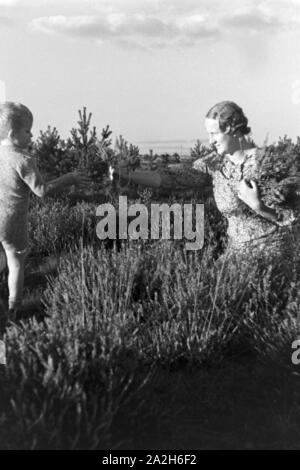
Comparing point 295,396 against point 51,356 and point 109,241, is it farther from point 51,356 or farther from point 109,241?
point 109,241

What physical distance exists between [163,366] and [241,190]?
1.31m

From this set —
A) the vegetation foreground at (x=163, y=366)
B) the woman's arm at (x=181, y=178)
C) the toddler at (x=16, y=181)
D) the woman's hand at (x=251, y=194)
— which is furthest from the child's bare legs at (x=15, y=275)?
the woman's hand at (x=251, y=194)

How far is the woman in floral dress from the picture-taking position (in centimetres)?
421

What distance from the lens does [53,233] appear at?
257 inches

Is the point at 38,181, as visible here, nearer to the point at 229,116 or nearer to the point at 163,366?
the point at 229,116

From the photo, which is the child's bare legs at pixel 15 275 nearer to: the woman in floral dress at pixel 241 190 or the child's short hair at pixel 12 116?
the child's short hair at pixel 12 116

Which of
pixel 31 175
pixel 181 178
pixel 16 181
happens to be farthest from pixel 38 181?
pixel 181 178

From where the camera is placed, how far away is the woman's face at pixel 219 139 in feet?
13.9

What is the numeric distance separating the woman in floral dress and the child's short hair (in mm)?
954

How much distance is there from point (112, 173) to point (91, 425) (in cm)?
167

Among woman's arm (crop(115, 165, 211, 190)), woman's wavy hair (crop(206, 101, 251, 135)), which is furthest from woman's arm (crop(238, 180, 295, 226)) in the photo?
woman's arm (crop(115, 165, 211, 190))

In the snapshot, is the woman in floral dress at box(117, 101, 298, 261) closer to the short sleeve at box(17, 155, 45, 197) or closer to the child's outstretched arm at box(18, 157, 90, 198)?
the child's outstretched arm at box(18, 157, 90, 198)

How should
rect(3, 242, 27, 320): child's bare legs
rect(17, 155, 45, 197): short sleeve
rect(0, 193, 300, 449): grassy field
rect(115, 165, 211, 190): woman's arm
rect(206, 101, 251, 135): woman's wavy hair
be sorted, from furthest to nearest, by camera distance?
1. rect(3, 242, 27, 320): child's bare legs
2. rect(115, 165, 211, 190): woman's arm
3. rect(17, 155, 45, 197): short sleeve
4. rect(206, 101, 251, 135): woman's wavy hair
5. rect(0, 193, 300, 449): grassy field
